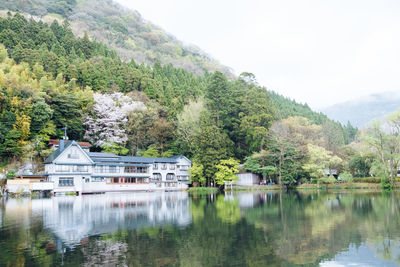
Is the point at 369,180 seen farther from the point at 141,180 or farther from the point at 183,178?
the point at 141,180

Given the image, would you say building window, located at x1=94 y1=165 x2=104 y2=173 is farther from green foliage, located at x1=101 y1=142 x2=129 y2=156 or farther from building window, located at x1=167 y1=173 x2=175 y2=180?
building window, located at x1=167 y1=173 x2=175 y2=180

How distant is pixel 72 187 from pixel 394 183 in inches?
1434

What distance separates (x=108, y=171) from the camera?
42.0m

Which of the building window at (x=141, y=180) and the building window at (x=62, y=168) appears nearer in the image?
the building window at (x=62, y=168)

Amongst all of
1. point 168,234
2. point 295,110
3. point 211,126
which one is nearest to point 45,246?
point 168,234

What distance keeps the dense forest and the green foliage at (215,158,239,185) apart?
0.19 meters

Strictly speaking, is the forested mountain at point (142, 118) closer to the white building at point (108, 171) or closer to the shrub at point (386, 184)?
the white building at point (108, 171)

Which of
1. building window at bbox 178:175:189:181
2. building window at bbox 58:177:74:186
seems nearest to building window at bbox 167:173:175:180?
building window at bbox 178:175:189:181

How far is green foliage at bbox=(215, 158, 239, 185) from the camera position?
42.3m

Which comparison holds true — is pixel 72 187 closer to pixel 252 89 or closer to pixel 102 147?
pixel 102 147

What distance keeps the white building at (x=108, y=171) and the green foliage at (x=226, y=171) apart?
651cm

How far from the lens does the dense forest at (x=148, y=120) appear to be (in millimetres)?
39438

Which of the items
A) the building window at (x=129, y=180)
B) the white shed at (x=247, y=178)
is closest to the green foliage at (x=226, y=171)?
the white shed at (x=247, y=178)

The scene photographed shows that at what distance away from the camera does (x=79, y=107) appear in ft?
156
